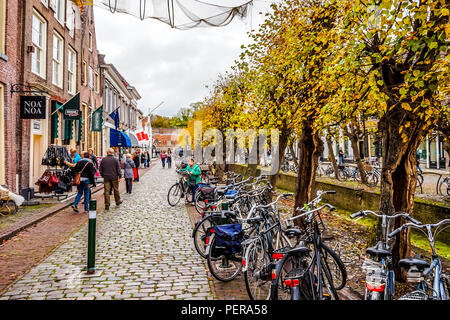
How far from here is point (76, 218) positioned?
31.7 feet

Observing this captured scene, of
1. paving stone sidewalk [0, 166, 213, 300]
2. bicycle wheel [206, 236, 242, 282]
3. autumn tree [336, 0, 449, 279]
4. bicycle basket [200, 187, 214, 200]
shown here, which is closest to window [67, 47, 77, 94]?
bicycle basket [200, 187, 214, 200]

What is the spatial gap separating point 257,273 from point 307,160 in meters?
4.41

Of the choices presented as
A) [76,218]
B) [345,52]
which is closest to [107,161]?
[76,218]

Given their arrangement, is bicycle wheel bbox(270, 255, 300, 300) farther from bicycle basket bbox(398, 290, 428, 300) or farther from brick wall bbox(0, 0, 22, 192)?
brick wall bbox(0, 0, 22, 192)

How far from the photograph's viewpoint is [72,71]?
752 inches

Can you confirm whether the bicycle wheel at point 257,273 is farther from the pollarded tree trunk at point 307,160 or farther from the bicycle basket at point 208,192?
the bicycle basket at point 208,192

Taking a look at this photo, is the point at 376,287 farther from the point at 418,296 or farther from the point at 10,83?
the point at 10,83

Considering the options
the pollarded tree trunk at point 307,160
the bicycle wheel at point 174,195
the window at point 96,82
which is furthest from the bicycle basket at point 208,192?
the window at point 96,82

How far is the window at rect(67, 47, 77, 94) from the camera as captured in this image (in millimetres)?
18781

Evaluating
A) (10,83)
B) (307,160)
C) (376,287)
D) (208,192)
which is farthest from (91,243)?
(10,83)

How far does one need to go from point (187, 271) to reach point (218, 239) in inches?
33.4

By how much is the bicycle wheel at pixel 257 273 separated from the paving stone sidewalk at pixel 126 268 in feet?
1.89

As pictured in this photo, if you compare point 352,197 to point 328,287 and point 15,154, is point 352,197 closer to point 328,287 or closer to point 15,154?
point 328,287
